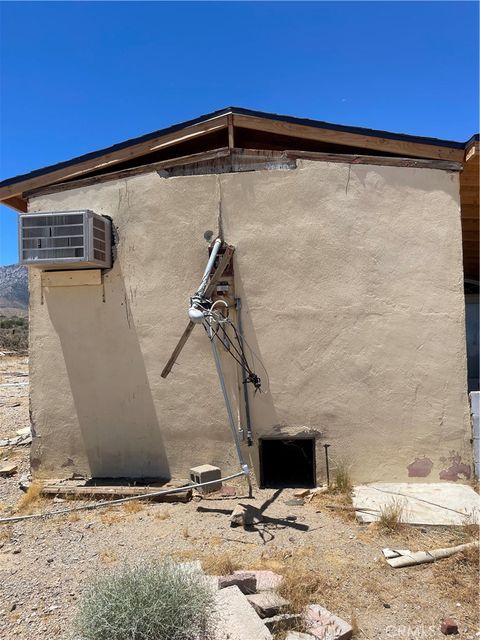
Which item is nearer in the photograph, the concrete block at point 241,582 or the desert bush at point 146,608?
the desert bush at point 146,608

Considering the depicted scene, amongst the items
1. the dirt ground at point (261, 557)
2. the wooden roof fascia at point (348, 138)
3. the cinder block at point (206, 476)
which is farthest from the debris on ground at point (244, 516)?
the wooden roof fascia at point (348, 138)

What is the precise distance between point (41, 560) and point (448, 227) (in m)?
5.97

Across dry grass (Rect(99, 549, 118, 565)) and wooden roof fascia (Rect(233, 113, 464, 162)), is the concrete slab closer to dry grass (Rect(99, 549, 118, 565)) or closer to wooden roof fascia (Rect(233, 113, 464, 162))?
dry grass (Rect(99, 549, 118, 565))

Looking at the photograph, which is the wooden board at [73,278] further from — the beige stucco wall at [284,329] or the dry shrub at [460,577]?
the dry shrub at [460,577]

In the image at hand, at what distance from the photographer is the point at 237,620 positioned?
320 centimetres

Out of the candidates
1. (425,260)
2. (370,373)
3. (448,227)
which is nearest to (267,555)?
(370,373)

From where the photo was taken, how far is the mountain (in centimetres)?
9856

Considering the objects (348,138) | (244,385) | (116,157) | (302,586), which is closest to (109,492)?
(244,385)

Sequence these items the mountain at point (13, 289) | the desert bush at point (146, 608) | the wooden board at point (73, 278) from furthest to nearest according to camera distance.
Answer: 1. the mountain at point (13, 289)
2. the wooden board at point (73, 278)
3. the desert bush at point (146, 608)

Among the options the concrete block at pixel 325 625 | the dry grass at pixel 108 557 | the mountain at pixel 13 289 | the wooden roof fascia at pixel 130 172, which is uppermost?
the mountain at pixel 13 289

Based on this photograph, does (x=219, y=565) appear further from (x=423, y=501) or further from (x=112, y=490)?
(x=423, y=501)

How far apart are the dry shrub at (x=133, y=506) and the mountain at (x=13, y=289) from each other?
9365 cm

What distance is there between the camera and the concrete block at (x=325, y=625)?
10.7 feet

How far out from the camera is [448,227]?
→ 6.44 meters
